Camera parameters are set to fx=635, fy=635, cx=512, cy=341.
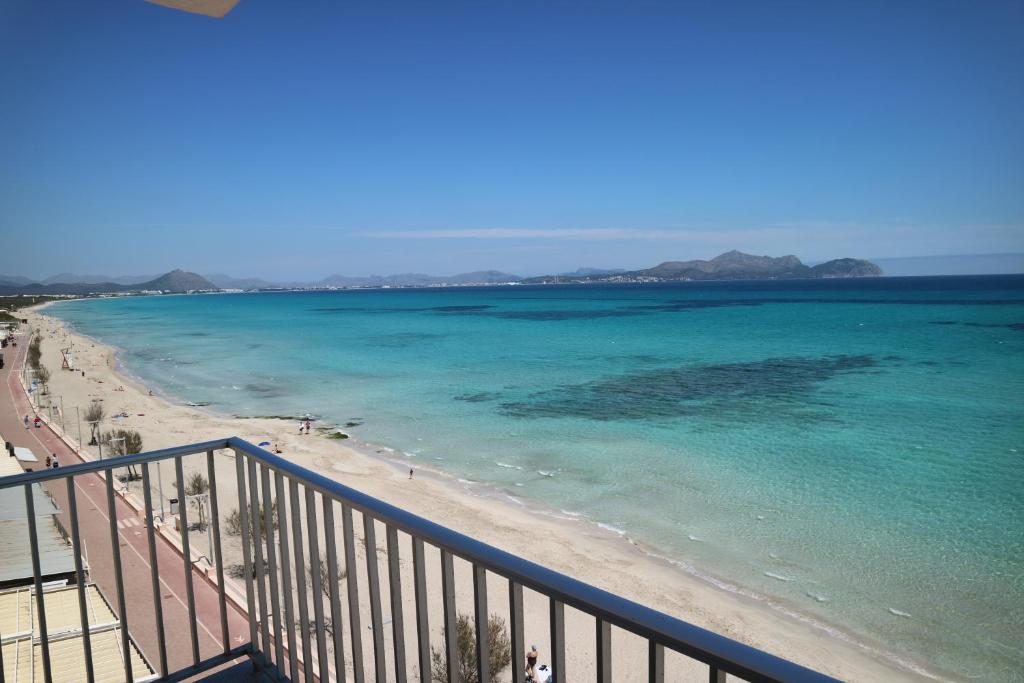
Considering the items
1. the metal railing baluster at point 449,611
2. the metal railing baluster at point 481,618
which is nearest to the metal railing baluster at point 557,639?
the metal railing baluster at point 481,618

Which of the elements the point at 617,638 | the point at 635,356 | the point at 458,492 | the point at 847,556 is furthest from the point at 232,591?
the point at 635,356

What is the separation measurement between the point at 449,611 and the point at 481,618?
0.42 ft

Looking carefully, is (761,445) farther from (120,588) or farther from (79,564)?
(79,564)

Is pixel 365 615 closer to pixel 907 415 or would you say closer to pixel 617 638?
pixel 617 638

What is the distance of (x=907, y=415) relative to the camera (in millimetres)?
22719

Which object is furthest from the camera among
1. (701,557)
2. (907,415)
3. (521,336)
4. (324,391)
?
(521,336)

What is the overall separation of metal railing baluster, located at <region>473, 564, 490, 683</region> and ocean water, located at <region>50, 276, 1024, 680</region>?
9.25 m

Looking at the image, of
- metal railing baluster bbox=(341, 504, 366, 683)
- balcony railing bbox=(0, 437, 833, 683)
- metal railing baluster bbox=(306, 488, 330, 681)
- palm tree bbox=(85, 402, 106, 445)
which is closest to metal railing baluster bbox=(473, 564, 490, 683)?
balcony railing bbox=(0, 437, 833, 683)

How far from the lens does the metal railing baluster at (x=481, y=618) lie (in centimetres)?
148

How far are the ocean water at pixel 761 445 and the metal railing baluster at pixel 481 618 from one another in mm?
9246

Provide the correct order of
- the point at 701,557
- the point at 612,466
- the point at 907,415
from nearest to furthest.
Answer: the point at 701,557 → the point at 612,466 → the point at 907,415

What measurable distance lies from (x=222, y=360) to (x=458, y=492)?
33.6 m

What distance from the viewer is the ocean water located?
1035cm

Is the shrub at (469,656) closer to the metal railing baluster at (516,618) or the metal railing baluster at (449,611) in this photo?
the metal railing baluster at (449,611)
